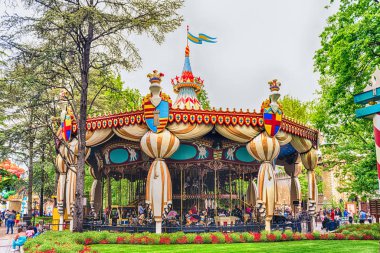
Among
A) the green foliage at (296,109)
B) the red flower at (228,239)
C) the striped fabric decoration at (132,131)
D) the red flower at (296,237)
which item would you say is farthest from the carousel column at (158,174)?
the green foliage at (296,109)

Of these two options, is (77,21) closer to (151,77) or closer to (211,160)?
(151,77)

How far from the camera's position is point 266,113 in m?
17.0

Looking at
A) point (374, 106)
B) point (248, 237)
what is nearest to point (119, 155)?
point (248, 237)

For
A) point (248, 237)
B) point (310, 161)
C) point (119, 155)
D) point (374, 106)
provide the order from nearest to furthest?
point (374, 106) → point (248, 237) → point (119, 155) → point (310, 161)

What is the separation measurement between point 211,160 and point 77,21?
9.19 meters

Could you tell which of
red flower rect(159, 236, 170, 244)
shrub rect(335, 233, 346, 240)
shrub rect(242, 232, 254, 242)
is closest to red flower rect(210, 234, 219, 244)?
shrub rect(242, 232, 254, 242)

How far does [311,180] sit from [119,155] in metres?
10.7

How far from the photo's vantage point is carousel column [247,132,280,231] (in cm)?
1631

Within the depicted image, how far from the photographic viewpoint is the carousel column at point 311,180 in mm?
19984

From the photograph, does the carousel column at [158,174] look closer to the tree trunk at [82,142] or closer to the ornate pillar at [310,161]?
the tree trunk at [82,142]

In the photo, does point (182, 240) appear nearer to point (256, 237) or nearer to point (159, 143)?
point (256, 237)

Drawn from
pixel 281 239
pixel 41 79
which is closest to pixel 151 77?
pixel 41 79

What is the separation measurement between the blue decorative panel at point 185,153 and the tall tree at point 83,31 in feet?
15.6

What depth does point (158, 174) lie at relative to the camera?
15.8 meters
